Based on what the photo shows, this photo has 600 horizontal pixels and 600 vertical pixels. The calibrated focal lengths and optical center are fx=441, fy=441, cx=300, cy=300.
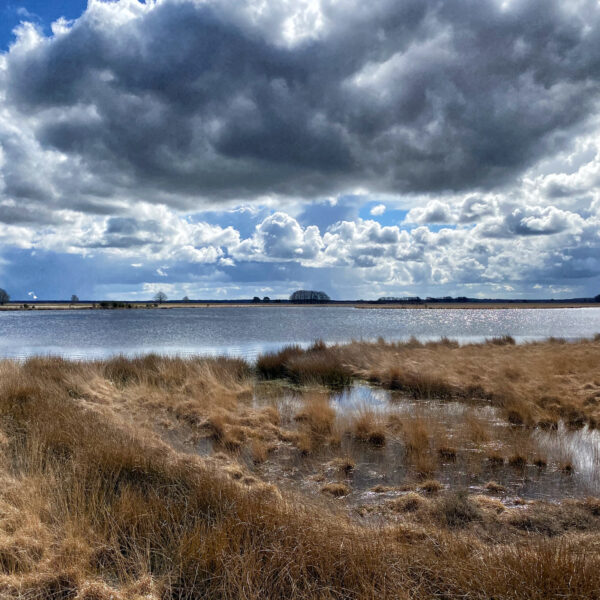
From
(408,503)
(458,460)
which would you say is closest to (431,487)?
(408,503)

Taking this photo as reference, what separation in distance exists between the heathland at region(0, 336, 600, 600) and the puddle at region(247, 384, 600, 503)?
2.1 inches

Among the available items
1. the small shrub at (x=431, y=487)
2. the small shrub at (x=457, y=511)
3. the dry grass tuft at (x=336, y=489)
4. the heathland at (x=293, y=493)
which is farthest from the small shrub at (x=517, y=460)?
the dry grass tuft at (x=336, y=489)

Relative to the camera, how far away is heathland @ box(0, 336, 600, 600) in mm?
4469

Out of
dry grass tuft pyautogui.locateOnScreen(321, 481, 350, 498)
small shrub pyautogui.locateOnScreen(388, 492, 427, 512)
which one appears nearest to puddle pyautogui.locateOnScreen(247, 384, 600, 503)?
dry grass tuft pyautogui.locateOnScreen(321, 481, 350, 498)

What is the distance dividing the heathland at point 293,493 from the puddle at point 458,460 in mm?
54

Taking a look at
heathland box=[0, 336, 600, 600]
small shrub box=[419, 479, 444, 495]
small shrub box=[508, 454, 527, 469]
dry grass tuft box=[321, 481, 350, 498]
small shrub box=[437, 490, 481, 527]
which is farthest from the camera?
small shrub box=[508, 454, 527, 469]

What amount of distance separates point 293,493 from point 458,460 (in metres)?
4.12

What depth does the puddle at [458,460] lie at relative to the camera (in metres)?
8.25

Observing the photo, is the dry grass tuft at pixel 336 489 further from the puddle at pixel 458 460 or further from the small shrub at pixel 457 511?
the small shrub at pixel 457 511

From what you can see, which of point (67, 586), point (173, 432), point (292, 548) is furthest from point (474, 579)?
point (173, 432)

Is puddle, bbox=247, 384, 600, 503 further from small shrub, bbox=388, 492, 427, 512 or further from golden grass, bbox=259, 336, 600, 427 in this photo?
golden grass, bbox=259, 336, 600, 427

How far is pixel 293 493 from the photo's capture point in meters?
7.52

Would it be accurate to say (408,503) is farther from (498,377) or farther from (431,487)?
(498,377)

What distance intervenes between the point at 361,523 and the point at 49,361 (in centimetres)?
1859
